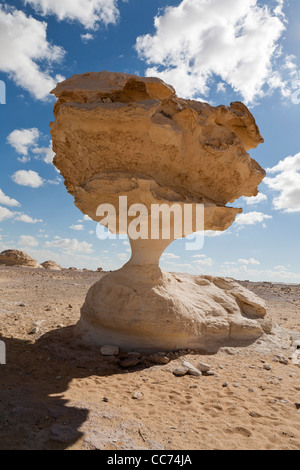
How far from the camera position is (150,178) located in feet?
17.0

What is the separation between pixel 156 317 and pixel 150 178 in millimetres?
2497

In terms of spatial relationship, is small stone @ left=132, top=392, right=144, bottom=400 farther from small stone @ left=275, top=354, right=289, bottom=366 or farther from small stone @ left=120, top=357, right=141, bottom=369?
small stone @ left=275, top=354, right=289, bottom=366

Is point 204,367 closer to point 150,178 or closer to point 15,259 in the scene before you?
point 150,178

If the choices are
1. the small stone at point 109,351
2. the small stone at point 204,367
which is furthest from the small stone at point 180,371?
the small stone at point 109,351

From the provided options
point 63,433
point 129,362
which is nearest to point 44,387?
point 63,433

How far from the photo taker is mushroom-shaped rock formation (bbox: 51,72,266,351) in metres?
4.92

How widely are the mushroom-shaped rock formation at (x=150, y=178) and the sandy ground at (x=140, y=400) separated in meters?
0.57

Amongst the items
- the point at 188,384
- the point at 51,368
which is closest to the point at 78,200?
the point at 51,368

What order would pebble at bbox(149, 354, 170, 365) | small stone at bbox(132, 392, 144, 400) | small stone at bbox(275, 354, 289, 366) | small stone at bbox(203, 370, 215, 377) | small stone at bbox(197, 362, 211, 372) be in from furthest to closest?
small stone at bbox(275, 354, 289, 366), pebble at bbox(149, 354, 170, 365), small stone at bbox(197, 362, 211, 372), small stone at bbox(203, 370, 215, 377), small stone at bbox(132, 392, 144, 400)

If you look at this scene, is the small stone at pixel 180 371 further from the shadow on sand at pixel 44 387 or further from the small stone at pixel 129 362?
the small stone at pixel 129 362

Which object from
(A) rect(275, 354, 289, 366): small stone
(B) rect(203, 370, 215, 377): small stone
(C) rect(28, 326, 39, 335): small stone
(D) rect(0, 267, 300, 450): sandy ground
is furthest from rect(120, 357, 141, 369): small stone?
(A) rect(275, 354, 289, 366): small stone

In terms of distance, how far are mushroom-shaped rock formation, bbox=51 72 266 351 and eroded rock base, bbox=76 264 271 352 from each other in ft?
0.06

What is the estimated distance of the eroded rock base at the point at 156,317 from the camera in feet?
17.3
